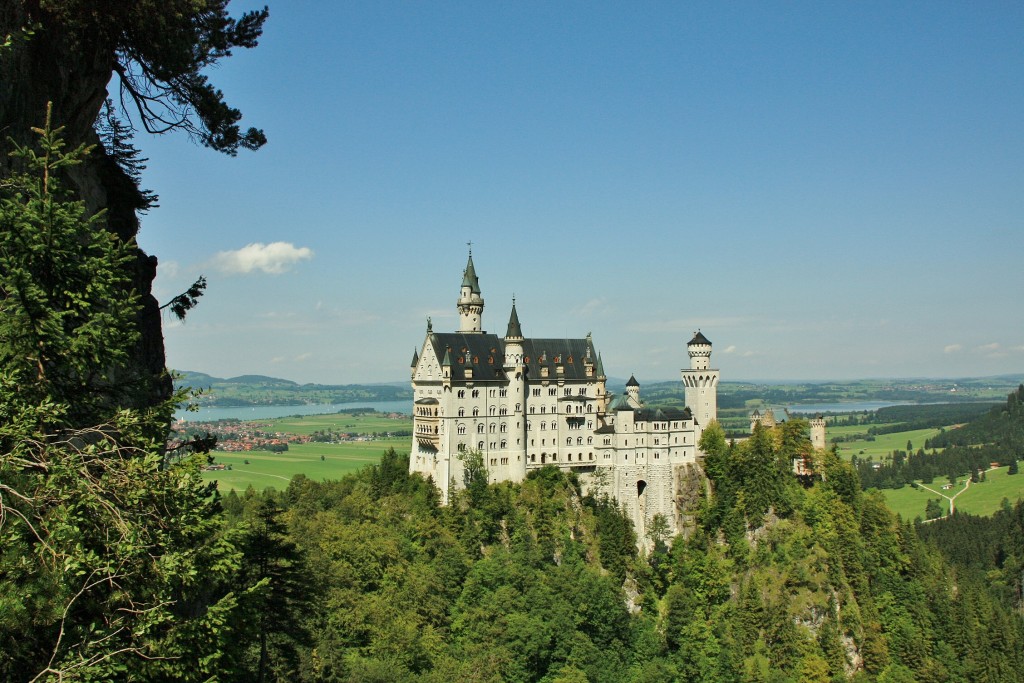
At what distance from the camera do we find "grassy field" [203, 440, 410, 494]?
4907 inches

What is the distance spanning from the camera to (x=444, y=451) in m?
77.8

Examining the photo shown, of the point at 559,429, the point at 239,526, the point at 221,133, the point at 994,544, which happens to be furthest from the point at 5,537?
the point at 994,544

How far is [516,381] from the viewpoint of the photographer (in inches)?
3255

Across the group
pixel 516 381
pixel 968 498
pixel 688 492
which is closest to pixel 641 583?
pixel 688 492

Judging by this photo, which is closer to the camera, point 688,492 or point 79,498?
point 79,498

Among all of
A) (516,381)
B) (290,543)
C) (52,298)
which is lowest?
(290,543)

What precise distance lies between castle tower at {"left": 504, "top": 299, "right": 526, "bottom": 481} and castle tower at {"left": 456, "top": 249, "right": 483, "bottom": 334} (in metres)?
5.32

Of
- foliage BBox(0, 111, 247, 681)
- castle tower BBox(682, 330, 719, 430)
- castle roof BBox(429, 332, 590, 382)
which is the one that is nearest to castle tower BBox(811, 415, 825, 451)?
castle tower BBox(682, 330, 719, 430)

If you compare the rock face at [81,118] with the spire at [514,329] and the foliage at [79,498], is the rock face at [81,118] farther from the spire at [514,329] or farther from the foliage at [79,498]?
the spire at [514,329]

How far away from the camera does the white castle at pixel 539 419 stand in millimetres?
79375

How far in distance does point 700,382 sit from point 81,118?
75951 millimetres

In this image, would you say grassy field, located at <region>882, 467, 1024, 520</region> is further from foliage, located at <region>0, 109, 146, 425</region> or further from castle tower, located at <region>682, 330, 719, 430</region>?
foliage, located at <region>0, 109, 146, 425</region>

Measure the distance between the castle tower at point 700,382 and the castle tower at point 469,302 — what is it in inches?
964

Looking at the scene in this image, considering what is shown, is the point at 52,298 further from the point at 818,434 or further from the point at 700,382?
the point at 818,434
